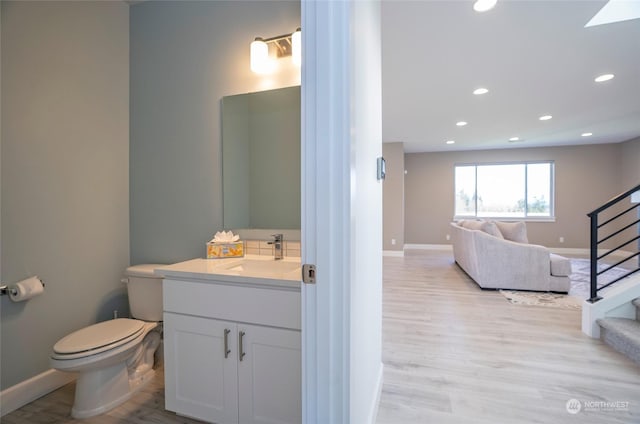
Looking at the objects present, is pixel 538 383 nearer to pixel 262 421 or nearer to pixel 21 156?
pixel 262 421

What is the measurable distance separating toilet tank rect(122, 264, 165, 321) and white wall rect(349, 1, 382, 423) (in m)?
1.40

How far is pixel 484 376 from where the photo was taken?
1.92 metres

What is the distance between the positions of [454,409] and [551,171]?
7.27 meters

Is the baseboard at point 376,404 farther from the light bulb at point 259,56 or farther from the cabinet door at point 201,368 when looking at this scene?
the light bulb at point 259,56

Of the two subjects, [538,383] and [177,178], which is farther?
[177,178]

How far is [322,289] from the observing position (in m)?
0.87

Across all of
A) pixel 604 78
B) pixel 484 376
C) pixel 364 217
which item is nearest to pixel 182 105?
pixel 364 217

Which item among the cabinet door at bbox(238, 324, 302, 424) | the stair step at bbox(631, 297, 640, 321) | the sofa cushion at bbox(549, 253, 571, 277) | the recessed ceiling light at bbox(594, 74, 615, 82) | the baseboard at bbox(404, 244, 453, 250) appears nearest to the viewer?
the cabinet door at bbox(238, 324, 302, 424)

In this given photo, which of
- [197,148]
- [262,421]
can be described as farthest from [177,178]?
[262,421]

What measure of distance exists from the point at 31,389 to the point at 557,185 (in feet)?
29.1

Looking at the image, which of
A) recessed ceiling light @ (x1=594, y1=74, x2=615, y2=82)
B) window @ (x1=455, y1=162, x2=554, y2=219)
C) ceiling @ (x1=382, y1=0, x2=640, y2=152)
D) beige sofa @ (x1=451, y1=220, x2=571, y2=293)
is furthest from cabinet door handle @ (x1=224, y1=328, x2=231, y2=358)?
window @ (x1=455, y1=162, x2=554, y2=219)

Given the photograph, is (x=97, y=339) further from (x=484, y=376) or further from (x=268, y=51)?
(x=484, y=376)

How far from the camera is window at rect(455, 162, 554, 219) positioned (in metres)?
6.92

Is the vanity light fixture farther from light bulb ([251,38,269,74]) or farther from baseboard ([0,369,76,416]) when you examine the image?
baseboard ([0,369,76,416])
